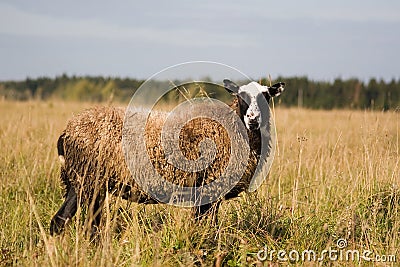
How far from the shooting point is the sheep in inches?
191

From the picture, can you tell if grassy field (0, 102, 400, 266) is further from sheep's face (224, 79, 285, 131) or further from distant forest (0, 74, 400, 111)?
distant forest (0, 74, 400, 111)

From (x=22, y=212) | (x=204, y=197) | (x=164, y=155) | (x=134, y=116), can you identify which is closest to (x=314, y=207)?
(x=204, y=197)

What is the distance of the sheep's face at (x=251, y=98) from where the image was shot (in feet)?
16.5

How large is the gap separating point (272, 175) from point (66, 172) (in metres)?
2.86

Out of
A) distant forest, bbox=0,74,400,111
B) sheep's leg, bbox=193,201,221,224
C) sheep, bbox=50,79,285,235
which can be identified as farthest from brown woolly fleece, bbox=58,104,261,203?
distant forest, bbox=0,74,400,111

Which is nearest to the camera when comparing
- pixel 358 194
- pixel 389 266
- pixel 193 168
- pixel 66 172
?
pixel 389 266

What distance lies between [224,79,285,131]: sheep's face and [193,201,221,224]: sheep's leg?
0.88 m

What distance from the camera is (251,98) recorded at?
17.0ft

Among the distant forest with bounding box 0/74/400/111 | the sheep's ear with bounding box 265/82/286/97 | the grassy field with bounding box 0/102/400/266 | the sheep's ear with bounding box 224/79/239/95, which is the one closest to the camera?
the grassy field with bounding box 0/102/400/266

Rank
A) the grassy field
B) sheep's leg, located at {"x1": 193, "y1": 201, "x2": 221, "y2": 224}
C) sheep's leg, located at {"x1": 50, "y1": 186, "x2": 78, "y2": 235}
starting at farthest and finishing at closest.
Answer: sheep's leg, located at {"x1": 50, "y1": 186, "x2": 78, "y2": 235}, sheep's leg, located at {"x1": 193, "y1": 201, "x2": 221, "y2": 224}, the grassy field

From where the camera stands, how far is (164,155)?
484 centimetres

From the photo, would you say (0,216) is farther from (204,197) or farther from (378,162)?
(378,162)

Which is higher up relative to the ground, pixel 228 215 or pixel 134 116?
pixel 134 116

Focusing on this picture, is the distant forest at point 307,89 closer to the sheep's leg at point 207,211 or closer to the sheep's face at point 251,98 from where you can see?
the sheep's face at point 251,98
